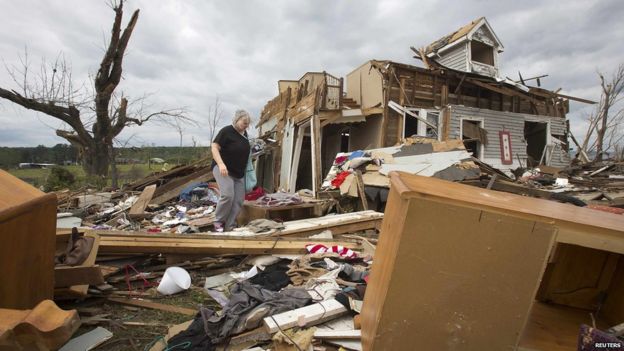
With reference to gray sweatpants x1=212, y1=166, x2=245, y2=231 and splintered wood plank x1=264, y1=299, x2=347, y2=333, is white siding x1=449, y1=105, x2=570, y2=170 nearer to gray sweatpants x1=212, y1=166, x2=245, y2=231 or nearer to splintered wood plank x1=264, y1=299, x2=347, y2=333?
gray sweatpants x1=212, y1=166, x2=245, y2=231

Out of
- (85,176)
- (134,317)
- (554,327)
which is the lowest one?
(85,176)

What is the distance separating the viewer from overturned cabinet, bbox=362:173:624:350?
1.37m

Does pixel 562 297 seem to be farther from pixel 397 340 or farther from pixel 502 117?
pixel 502 117

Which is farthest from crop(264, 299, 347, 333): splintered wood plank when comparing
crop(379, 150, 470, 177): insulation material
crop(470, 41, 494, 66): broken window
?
crop(470, 41, 494, 66): broken window

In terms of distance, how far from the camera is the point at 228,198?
4.71 meters

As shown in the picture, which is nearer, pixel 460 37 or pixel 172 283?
pixel 172 283

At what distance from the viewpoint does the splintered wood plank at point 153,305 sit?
102 inches

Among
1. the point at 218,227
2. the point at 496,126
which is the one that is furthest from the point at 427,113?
the point at 218,227

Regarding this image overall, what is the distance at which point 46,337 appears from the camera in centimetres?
103

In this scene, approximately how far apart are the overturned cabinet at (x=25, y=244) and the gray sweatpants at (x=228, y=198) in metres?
2.63

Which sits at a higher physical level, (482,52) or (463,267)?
(482,52)

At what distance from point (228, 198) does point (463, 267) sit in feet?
12.5

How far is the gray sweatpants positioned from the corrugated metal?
41.1ft

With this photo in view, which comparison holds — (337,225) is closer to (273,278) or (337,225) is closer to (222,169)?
(222,169)
